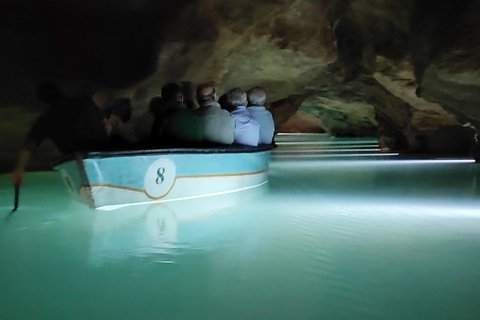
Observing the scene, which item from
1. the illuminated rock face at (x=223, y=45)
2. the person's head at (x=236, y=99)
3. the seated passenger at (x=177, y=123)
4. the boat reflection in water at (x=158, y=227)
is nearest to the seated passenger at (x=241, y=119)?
the person's head at (x=236, y=99)

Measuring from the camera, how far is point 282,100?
13.0 m

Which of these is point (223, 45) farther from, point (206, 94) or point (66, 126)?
point (66, 126)

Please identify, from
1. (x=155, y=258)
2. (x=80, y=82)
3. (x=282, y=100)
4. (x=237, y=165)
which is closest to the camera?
(x=155, y=258)

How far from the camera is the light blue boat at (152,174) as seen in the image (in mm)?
4707

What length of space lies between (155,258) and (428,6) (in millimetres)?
6430

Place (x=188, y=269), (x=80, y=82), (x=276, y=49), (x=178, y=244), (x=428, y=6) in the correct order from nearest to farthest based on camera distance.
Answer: (x=188, y=269) < (x=178, y=244) < (x=428, y=6) < (x=80, y=82) < (x=276, y=49)

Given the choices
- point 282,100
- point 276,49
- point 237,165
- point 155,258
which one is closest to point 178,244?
point 155,258

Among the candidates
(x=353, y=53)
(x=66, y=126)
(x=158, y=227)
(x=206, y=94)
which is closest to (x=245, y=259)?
(x=158, y=227)

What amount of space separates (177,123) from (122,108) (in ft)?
10.0

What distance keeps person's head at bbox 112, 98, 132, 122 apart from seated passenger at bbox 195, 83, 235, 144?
9.69 feet

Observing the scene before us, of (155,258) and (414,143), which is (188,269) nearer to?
(155,258)

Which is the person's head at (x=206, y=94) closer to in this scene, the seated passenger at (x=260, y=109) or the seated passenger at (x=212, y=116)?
the seated passenger at (x=212, y=116)

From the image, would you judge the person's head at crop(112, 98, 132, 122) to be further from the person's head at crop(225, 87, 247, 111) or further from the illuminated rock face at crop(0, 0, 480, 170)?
the person's head at crop(225, 87, 247, 111)

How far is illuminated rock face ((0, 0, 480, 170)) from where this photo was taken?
25.9 feet
